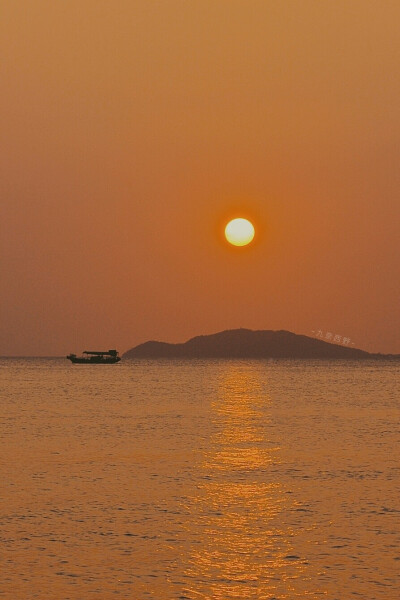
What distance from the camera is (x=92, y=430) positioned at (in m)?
72.0

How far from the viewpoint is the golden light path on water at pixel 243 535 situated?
2262cm

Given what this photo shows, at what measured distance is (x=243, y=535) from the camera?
1142 inches

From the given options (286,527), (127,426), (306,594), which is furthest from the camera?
(127,426)

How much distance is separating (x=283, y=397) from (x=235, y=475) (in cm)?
8987

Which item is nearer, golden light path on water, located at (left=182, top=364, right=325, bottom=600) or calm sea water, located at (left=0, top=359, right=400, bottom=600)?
golden light path on water, located at (left=182, top=364, right=325, bottom=600)

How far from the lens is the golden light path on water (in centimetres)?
2262

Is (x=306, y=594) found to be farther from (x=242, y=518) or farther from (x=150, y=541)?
(x=242, y=518)

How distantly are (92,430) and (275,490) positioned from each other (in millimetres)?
35813

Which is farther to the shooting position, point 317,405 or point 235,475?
point 317,405

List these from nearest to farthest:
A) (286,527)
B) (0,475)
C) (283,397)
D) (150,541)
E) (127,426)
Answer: (150,541) → (286,527) → (0,475) → (127,426) → (283,397)

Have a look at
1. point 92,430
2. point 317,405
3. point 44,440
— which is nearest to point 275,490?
point 44,440

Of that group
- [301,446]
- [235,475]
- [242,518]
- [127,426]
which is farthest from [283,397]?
[242,518]

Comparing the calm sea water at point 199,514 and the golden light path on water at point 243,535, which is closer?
the golden light path on water at point 243,535

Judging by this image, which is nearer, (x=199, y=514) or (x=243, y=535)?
(x=243, y=535)
